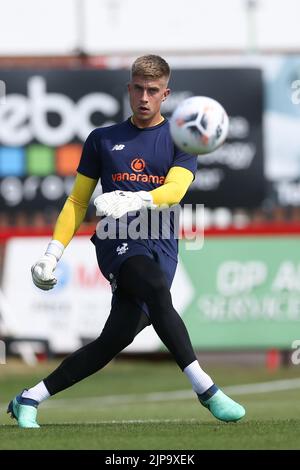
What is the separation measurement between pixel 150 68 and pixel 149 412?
517cm

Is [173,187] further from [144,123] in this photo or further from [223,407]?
[223,407]

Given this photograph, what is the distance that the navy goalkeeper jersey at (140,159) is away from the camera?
8344mm

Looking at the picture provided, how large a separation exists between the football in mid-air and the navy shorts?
669 millimetres

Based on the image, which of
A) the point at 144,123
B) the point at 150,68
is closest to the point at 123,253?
the point at 144,123

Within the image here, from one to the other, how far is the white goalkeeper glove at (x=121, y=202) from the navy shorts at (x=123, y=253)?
339 mm

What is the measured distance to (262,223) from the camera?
19547mm

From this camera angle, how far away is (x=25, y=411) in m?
8.38

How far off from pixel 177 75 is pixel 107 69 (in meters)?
A: 1.03

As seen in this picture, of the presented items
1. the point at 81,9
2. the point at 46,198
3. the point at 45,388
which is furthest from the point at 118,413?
the point at 81,9

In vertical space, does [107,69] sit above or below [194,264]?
above

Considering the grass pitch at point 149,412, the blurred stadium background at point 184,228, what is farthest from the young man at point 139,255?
the blurred stadium background at point 184,228

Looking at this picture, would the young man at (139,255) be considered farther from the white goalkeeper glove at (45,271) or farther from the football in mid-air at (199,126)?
the football in mid-air at (199,126)

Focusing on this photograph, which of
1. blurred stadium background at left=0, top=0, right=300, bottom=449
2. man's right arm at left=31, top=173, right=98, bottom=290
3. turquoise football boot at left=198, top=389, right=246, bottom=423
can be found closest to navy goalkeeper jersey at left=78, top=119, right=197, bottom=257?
man's right arm at left=31, top=173, right=98, bottom=290
